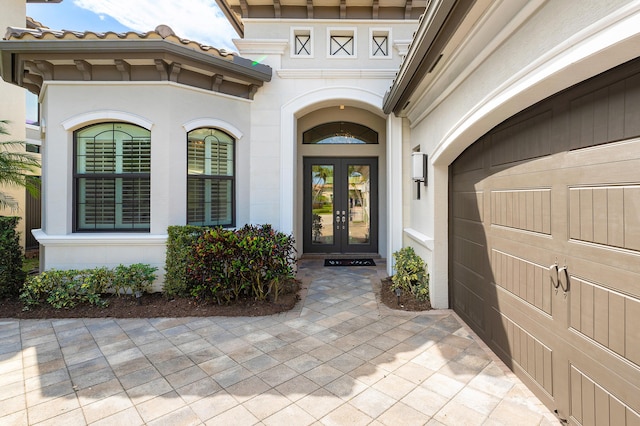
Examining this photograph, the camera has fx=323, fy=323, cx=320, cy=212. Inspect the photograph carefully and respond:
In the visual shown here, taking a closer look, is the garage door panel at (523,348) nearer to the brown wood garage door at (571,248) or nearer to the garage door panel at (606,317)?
the brown wood garage door at (571,248)

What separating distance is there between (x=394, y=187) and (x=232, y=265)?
3.68 metres

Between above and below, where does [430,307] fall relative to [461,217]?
Answer: below

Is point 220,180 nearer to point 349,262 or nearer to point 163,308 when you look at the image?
point 163,308

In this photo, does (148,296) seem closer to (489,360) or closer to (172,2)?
(489,360)

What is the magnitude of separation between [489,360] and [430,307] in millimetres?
1559

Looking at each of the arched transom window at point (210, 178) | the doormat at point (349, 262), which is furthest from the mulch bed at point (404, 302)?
the arched transom window at point (210, 178)

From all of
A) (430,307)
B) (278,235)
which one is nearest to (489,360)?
(430,307)

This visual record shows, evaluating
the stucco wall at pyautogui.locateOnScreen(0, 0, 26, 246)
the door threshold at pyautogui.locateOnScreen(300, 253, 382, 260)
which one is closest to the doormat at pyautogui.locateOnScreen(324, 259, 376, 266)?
the door threshold at pyautogui.locateOnScreen(300, 253, 382, 260)

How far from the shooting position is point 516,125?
3.03 metres

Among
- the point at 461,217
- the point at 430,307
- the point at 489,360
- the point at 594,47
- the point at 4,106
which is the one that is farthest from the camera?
the point at 4,106

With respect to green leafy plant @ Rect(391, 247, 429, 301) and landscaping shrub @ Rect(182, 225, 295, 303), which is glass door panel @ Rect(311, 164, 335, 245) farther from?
A: landscaping shrub @ Rect(182, 225, 295, 303)

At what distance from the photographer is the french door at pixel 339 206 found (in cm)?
881

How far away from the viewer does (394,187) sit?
6.74 metres

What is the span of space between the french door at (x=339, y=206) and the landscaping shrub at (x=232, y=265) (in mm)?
3843
